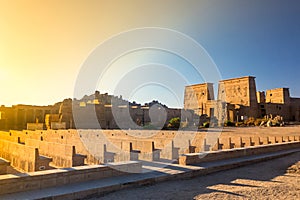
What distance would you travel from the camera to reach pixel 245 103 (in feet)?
167

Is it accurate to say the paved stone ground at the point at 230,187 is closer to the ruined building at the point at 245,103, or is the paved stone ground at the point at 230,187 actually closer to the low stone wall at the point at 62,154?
the low stone wall at the point at 62,154

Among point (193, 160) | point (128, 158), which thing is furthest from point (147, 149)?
point (193, 160)

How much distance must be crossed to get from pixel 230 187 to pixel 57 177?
392cm

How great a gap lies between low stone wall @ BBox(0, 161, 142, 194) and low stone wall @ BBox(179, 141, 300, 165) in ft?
7.24

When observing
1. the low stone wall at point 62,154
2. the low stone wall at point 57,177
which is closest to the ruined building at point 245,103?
the low stone wall at point 62,154

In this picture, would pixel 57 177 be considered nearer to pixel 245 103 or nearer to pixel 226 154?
pixel 226 154

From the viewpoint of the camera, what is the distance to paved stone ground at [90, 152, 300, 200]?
5.11m

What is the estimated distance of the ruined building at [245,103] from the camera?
46.7 meters

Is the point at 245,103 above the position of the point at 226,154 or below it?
above

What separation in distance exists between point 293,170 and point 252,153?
2634 mm

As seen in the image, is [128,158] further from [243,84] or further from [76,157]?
[243,84]

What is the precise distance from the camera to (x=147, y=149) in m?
10.0

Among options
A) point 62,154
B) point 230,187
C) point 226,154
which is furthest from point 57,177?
point 226,154

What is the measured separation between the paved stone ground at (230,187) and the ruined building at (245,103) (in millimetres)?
37694
